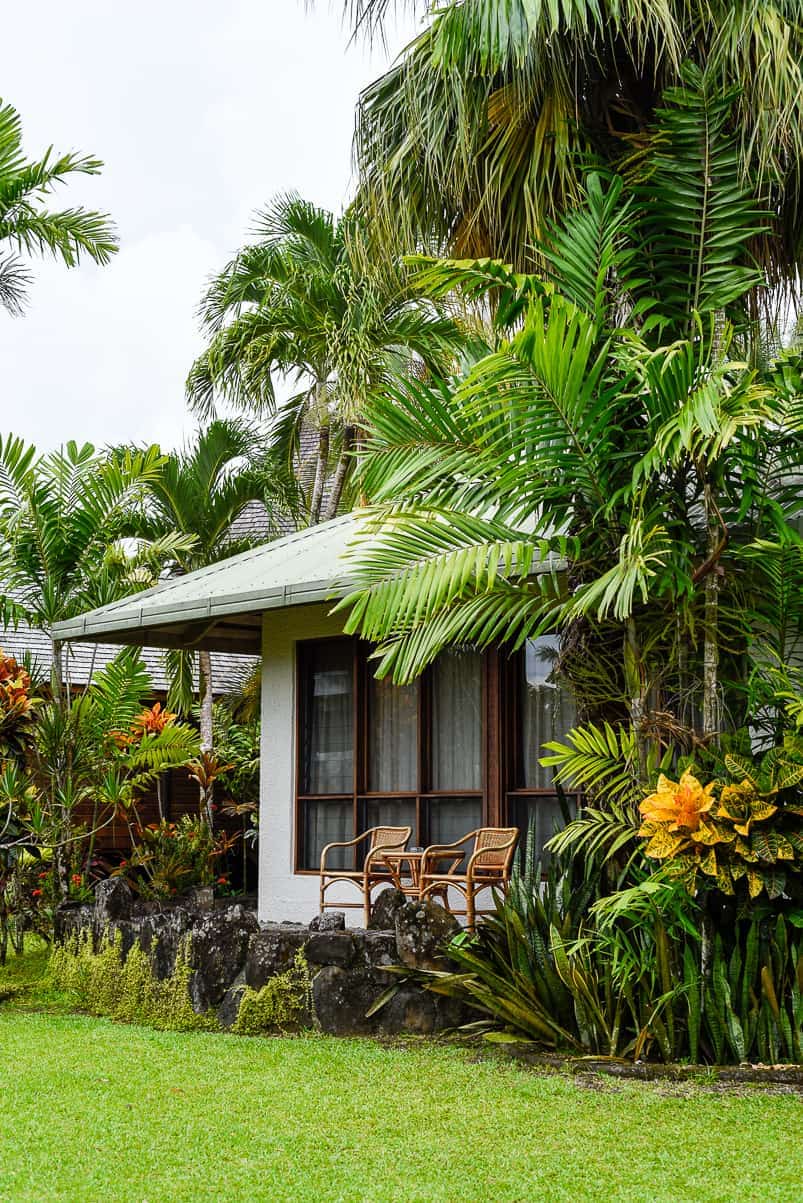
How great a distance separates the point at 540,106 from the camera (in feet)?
26.8

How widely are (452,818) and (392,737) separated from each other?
2.93 ft

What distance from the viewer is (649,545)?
678 centimetres

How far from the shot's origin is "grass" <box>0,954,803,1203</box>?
4.96m

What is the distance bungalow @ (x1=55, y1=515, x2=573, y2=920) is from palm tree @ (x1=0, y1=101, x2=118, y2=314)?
13.1ft

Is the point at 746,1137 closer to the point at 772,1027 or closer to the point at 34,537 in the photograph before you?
the point at 772,1027

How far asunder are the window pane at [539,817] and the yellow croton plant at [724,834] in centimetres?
275

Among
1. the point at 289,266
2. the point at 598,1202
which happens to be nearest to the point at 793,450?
the point at 598,1202

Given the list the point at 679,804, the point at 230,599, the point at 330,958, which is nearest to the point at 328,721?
the point at 230,599

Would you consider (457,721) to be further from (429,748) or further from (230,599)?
(230,599)

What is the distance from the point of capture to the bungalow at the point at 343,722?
389 inches

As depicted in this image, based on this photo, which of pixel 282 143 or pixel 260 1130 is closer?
pixel 260 1130

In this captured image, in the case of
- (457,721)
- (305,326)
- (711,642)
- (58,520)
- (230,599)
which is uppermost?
(305,326)

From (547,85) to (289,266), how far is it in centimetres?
992

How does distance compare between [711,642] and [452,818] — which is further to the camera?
[452,818]
